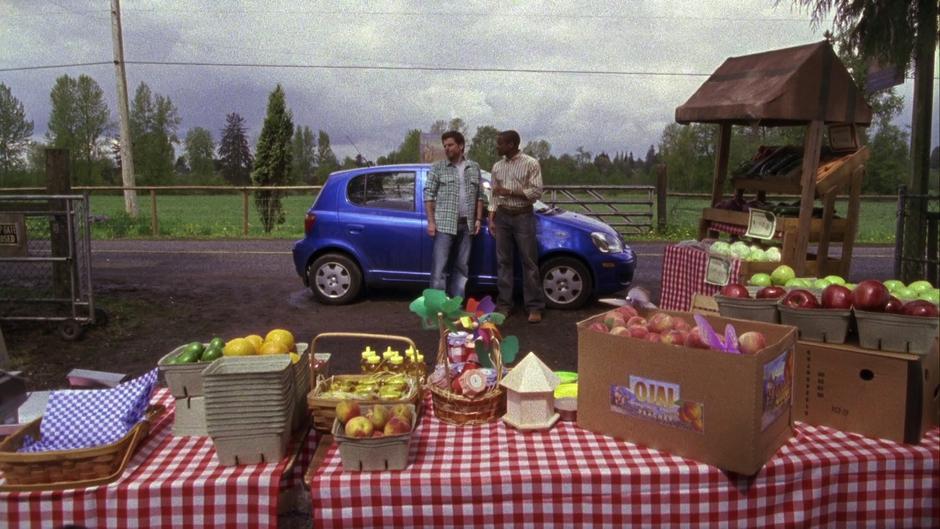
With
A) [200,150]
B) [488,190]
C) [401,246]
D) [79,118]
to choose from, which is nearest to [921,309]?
[488,190]

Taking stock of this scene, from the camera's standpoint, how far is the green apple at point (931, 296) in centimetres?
A: 248

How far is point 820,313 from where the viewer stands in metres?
2.49

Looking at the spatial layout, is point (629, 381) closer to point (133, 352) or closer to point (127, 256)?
point (133, 352)

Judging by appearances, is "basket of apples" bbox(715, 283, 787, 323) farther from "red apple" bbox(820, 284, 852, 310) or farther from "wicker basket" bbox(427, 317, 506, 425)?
"wicker basket" bbox(427, 317, 506, 425)

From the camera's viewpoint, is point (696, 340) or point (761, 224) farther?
point (761, 224)

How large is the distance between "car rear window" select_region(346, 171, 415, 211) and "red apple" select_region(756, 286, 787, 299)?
20.2ft

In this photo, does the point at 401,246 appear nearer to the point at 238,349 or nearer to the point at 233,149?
the point at 238,349

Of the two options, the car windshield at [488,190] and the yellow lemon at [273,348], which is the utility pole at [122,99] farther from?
the yellow lemon at [273,348]

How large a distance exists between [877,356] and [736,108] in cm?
321

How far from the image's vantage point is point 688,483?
7.12 feet

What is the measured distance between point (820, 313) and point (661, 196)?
16546 mm

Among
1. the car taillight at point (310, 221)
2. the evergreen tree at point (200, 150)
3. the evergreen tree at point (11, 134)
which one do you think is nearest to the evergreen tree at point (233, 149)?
the evergreen tree at point (200, 150)

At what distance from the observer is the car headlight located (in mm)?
8367

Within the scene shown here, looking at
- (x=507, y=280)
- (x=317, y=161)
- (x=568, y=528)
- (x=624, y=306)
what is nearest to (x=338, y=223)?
(x=507, y=280)
